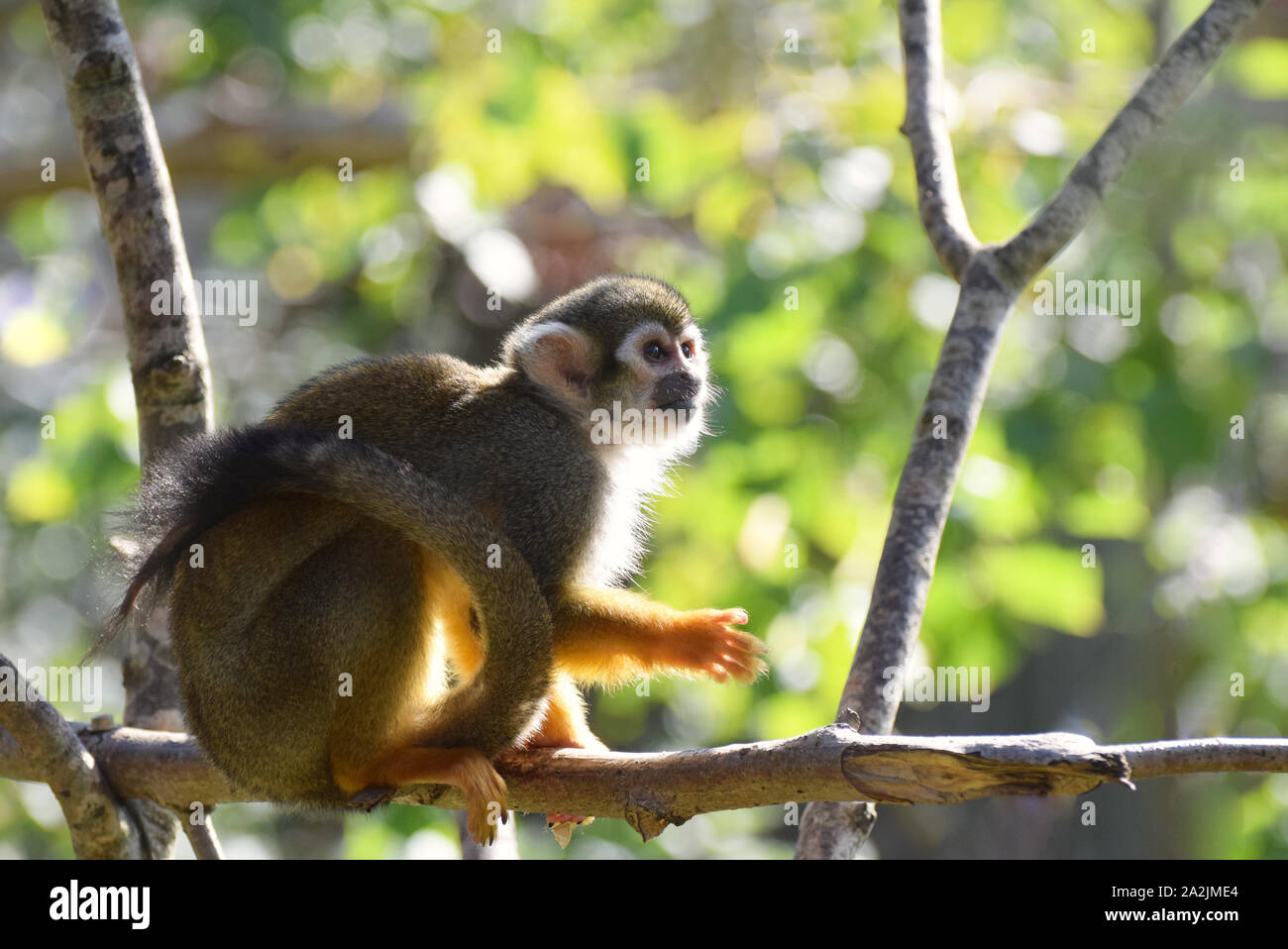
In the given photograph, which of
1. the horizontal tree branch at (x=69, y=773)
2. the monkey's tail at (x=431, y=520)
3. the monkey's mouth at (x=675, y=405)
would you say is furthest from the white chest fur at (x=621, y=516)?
the horizontal tree branch at (x=69, y=773)

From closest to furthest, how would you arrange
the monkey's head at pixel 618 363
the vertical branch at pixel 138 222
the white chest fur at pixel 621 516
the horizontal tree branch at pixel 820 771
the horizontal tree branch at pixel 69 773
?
1. the horizontal tree branch at pixel 820 771
2. the horizontal tree branch at pixel 69 773
3. the vertical branch at pixel 138 222
4. the white chest fur at pixel 621 516
5. the monkey's head at pixel 618 363

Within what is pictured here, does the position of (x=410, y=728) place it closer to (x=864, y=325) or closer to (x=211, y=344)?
(x=864, y=325)

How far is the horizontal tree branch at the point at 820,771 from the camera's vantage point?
8.77 feet

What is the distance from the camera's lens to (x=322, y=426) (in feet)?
14.0

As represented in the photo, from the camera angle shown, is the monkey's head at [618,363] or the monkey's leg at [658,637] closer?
the monkey's leg at [658,637]

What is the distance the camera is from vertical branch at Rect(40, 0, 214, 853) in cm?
449

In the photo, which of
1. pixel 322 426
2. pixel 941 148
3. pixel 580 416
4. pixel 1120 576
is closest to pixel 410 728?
pixel 322 426

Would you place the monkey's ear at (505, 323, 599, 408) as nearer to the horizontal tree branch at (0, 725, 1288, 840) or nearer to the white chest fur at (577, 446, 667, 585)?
the white chest fur at (577, 446, 667, 585)

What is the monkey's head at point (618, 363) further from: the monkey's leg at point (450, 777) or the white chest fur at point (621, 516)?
the monkey's leg at point (450, 777)

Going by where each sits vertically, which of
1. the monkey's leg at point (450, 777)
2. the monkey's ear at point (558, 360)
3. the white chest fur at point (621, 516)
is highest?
the monkey's ear at point (558, 360)

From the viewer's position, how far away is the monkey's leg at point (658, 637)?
4.20 meters

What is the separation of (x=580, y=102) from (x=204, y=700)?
14.8 ft

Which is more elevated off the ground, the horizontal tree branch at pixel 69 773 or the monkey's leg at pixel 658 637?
the monkey's leg at pixel 658 637

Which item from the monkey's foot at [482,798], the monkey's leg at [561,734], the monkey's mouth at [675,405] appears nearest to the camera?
the monkey's foot at [482,798]
